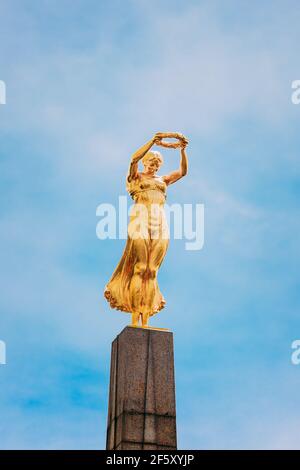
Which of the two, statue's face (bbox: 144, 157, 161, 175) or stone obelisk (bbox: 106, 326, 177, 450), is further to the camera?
statue's face (bbox: 144, 157, 161, 175)

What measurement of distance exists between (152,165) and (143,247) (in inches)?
77.8

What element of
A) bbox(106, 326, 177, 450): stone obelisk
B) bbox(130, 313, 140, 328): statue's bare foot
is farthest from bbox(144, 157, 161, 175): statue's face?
bbox(106, 326, 177, 450): stone obelisk

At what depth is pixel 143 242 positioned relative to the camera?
14.8 metres

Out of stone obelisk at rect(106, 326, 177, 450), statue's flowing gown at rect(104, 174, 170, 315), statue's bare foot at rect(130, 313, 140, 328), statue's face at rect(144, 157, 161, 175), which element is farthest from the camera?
statue's face at rect(144, 157, 161, 175)

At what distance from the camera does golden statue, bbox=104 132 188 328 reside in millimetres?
14773

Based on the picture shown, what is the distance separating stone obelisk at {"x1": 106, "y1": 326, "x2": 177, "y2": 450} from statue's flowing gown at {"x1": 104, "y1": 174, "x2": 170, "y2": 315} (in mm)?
719

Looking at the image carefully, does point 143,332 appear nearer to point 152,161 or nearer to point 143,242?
point 143,242

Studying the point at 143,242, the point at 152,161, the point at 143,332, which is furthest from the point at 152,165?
the point at 143,332

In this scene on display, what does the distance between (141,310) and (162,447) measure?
2.80 m

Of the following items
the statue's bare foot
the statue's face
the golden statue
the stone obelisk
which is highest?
the statue's face

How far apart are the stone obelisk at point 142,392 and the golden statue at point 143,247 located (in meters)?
0.54

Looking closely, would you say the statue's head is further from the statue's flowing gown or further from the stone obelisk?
the stone obelisk
